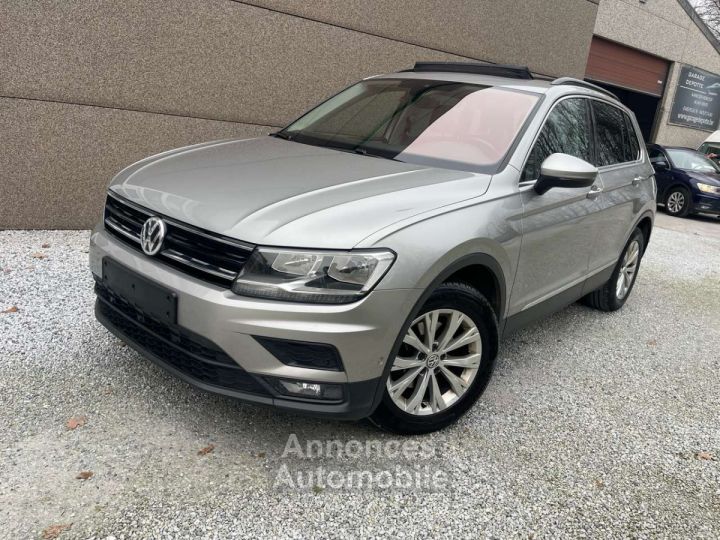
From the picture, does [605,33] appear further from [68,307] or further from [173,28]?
[68,307]

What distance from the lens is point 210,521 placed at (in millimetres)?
2225

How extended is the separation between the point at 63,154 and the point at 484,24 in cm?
622

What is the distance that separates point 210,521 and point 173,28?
5117mm

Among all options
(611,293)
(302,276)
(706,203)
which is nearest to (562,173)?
(302,276)

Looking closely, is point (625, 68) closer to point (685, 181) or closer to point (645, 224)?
point (685, 181)

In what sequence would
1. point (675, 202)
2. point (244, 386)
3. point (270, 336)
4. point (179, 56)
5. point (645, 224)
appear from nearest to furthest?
point (270, 336)
point (244, 386)
point (645, 224)
point (179, 56)
point (675, 202)

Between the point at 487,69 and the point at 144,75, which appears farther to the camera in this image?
the point at 144,75

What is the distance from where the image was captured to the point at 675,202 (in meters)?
12.8

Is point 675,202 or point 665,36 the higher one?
point 665,36

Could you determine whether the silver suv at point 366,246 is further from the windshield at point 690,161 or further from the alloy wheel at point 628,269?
the windshield at point 690,161

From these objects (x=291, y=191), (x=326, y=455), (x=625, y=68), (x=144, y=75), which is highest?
(x=625, y=68)

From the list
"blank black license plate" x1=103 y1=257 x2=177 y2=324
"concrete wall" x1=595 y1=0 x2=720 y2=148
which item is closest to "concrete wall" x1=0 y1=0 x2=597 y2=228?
"blank black license plate" x1=103 y1=257 x2=177 y2=324

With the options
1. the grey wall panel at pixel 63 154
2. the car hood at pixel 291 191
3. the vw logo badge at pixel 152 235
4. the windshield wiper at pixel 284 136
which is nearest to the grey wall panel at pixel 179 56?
the grey wall panel at pixel 63 154

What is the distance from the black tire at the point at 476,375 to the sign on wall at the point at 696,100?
1815cm
